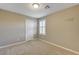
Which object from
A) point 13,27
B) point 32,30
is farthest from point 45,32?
point 13,27

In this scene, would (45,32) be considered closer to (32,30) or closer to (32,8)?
(32,30)

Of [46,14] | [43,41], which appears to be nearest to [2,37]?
[43,41]

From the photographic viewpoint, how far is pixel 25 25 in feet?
11.0

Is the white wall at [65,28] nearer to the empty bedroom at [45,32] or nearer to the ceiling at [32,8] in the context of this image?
the empty bedroom at [45,32]

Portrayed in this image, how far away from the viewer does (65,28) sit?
274 cm

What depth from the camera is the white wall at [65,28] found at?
8.09ft

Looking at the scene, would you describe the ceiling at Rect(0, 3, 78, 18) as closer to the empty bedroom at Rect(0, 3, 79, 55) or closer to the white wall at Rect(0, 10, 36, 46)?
the empty bedroom at Rect(0, 3, 79, 55)

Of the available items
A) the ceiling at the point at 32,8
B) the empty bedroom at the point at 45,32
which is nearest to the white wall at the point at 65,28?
the empty bedroom at the point at 45,32

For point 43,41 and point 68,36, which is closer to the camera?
point 43,41

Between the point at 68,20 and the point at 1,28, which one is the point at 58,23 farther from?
the point at 1,28

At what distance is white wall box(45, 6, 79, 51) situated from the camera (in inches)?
97.1

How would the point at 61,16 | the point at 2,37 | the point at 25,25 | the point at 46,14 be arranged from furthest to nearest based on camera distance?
the point at 25,25
the point at 2,37
the point at 61,16
the point at 46,14

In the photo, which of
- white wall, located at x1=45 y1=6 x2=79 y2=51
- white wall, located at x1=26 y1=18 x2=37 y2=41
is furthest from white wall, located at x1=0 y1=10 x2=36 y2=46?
white wall, located at x1=45 y1=6 x2=79 y2=51

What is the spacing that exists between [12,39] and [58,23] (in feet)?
4.75
